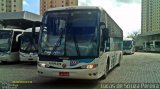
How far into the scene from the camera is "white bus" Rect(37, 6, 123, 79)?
10.7m

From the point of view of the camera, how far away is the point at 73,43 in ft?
35.9

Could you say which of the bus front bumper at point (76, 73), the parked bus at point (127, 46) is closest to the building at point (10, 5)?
the parked bus at point (127, 46)

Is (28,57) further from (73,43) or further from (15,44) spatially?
(73,43)

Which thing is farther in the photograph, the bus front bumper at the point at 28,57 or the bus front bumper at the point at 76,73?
the bus front bumper at the point at 28,57

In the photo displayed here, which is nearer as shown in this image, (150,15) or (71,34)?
(71,34)

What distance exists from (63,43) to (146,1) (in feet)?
362

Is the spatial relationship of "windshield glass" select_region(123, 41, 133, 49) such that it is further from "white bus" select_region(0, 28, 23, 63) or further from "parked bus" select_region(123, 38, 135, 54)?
"white bus" select_region(0, 28, 23, 63)

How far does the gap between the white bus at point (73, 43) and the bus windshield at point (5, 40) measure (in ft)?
34.9

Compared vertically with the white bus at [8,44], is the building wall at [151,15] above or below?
above

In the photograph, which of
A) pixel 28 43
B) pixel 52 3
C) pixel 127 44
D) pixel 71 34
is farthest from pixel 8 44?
pixel 52 3

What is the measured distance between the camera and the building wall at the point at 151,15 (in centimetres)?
11050

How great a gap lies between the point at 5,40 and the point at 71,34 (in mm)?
11624

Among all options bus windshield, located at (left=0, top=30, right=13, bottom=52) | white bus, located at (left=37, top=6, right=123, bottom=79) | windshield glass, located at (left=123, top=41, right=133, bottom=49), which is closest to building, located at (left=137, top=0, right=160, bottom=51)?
windshield glass, located at (left=123, top=41, right=133, bottom=49)

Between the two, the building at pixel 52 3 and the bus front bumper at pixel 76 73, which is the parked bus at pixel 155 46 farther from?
the bus front bumper at pixel 76 73
